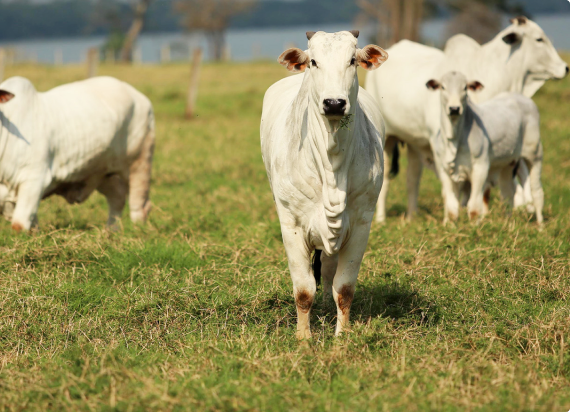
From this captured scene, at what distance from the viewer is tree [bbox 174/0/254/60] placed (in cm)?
6425

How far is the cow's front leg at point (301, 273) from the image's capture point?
4.10 metres

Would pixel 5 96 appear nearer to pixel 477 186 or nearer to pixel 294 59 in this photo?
pixel 294 59

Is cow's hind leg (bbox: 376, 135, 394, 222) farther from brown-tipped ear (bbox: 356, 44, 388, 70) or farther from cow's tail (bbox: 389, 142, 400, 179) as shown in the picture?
brown-tipped ear (bbox: 356, 44, 388, 70)

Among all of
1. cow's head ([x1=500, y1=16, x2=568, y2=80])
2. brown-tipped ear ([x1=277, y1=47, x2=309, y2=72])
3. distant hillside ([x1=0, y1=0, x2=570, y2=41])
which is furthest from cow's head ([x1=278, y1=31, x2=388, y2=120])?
distant hillside ([x1=0, y1=0, x2=570, y2=41])

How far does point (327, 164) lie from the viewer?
383 centimetres

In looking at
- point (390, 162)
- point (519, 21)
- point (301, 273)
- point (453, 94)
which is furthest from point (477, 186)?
point (301, 273)

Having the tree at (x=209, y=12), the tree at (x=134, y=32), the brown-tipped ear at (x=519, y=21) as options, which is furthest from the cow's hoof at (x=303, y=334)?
the tree at (x=209, y=12)

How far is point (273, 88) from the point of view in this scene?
17.4 feet

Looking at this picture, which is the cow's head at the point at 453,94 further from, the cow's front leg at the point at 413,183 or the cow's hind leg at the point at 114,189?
the cow's hind leg at the point at 114,189

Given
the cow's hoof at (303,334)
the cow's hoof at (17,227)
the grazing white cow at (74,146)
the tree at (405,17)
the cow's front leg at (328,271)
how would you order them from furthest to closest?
the tree at (405,17) < the grazing white cow at (74,146) < the cow's hoof at (17,227) < the cow's front leg at (328,271) < the cow's hoof at (303,334)

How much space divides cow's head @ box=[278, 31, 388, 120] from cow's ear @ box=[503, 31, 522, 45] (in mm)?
5216

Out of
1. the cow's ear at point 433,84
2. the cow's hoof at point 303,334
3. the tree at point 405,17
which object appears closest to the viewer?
the cow's hoof at point 303,334

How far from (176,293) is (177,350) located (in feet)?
2.90

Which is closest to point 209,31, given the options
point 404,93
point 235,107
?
point 235,107
